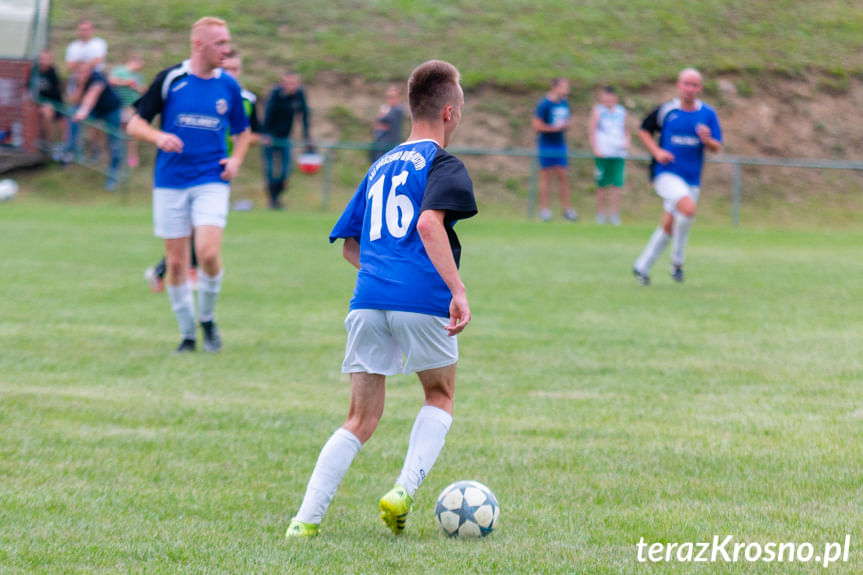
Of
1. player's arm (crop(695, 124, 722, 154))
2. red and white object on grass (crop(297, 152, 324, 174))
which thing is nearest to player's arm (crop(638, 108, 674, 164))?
player's arm (crop(695, 124, 722, 154))

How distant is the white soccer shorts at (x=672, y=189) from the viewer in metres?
13.1

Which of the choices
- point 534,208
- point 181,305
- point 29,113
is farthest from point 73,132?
point 181,305

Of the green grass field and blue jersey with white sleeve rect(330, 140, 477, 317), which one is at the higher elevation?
blue jersey with white sleeve rect(330, 140, 477, 317)

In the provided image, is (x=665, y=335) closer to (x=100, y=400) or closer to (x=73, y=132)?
(x=100, y=400)

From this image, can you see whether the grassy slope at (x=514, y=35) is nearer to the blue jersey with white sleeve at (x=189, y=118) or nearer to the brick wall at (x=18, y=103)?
the brick wall at (x=18, y=103)

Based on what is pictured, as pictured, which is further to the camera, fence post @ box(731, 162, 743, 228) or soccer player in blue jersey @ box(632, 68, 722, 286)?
fence post @ box(731, 162, 743, 228)

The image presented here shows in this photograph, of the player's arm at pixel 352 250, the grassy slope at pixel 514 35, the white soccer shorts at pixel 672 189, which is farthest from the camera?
the grassy slope at pixel 514 35

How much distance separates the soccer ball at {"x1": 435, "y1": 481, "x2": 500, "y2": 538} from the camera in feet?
14.0

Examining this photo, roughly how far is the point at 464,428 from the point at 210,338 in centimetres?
301

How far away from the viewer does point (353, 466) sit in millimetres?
5418

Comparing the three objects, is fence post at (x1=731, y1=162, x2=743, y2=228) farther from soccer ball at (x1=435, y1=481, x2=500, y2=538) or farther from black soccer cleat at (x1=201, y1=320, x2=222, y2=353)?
soccer ball at (x1=435, y1=481, x2=500, y2=538)

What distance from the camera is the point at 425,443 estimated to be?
439cm

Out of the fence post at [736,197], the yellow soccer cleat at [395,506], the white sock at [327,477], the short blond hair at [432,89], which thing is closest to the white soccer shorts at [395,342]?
the white sock at [327,477]

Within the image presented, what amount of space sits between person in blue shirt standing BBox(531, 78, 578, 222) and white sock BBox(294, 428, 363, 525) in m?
18.1
